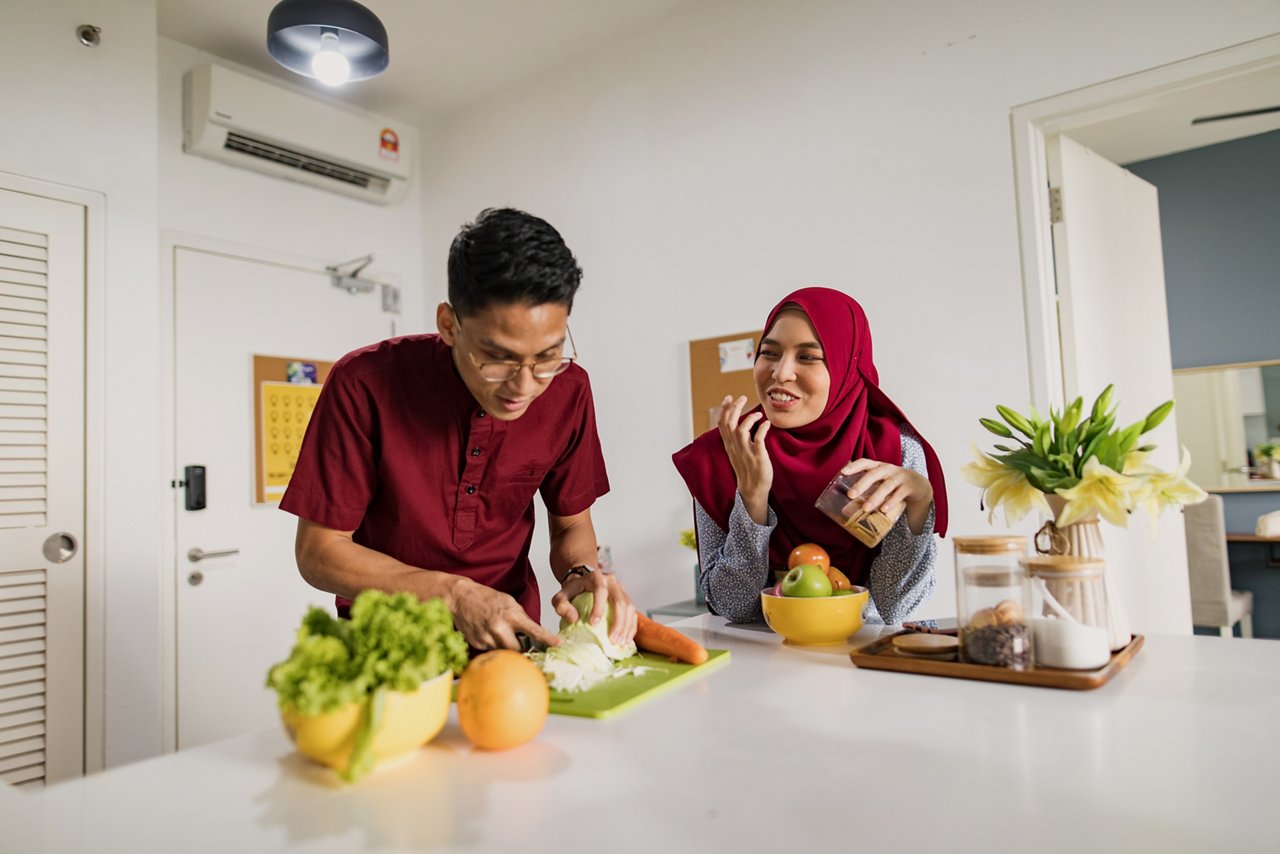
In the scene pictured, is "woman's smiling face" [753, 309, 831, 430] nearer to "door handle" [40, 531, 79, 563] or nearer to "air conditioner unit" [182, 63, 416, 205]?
"door handle" [40, 531, 79, 563]

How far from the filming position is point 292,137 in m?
3.54

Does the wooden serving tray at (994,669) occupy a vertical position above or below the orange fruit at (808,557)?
below

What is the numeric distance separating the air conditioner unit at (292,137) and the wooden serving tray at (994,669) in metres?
3.34

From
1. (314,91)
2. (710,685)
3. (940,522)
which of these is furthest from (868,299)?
(314,91)

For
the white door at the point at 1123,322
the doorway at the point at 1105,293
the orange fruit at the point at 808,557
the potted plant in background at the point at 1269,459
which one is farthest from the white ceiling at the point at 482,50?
the orange fruit at the point at 808,557

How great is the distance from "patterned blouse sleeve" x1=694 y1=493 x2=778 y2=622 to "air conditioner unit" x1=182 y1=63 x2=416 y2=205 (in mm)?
2918

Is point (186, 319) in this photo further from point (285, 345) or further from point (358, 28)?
point (358, 28)

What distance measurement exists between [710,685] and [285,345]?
3120 millimetres

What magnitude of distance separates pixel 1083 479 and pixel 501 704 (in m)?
0.82

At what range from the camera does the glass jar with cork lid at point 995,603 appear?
1069 mm

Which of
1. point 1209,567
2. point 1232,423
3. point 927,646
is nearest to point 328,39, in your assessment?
point 927,646

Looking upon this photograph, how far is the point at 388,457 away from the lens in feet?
4.92

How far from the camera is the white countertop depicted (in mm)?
652

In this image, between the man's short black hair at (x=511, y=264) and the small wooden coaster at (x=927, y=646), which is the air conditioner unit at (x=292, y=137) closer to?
the man's short black hair at (x=511, y=264)
